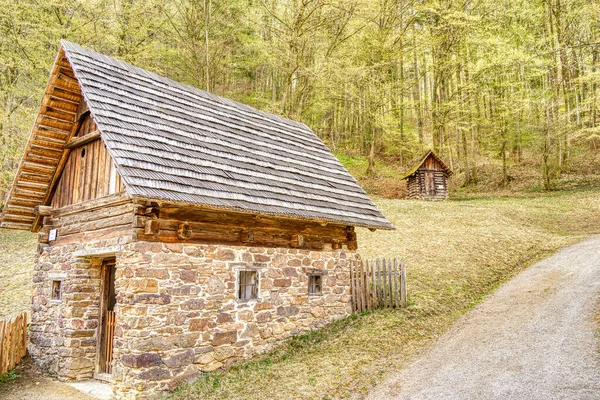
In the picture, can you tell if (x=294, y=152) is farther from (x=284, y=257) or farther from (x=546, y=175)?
(x=546, y=175)

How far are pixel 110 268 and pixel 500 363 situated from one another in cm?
723

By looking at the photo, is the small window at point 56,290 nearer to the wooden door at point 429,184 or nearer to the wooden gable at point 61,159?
the wooden gable at point 61,159

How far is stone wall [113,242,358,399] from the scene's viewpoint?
6.03m

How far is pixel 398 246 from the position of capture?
588 inches

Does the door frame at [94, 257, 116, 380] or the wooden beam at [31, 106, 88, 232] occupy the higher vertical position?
the wooden beam at [31, 106, 88, 232]

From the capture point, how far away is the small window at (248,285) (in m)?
7.58

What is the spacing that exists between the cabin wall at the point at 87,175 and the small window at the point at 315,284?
4502mm

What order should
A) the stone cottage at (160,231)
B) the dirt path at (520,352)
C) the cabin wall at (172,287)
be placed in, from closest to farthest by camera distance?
1. the dirt path at (520,352)
2. the cabin wall at (172,287)
3. the stone cottage at (160,231)

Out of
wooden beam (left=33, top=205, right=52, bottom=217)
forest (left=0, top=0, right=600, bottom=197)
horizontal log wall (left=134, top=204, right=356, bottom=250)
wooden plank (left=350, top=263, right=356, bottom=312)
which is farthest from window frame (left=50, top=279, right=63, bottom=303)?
forest (left=0, top=0, right=600, bottom=197)

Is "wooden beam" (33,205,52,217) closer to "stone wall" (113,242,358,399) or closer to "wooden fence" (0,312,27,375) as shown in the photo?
"wooden fence" (0,312,27,375)

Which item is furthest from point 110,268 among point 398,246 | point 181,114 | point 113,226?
point 398,246

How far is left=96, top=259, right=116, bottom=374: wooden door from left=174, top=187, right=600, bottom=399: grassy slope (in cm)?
244

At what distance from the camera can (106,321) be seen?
25.7 ft

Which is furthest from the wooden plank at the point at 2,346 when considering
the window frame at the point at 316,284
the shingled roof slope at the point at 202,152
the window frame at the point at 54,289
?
the window frame at the point at 316,284
